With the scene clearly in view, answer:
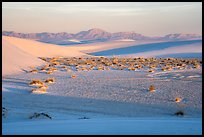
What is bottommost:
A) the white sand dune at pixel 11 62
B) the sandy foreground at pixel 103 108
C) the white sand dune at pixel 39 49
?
the sandy foreground at pixel 103 108

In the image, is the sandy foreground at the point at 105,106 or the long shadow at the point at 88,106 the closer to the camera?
the sandy foreground at the point at 105,106

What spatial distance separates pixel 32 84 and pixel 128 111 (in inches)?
278

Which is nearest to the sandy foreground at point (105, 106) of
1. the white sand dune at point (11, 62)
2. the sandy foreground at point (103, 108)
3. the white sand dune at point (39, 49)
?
the sandy foreground at point (103, 108)

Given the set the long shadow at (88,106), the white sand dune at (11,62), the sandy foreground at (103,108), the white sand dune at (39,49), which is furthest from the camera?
the white sand dune at (39,49)

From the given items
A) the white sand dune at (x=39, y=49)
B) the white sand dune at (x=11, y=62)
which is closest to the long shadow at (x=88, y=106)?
the white sand dune at (x=11, y=62)

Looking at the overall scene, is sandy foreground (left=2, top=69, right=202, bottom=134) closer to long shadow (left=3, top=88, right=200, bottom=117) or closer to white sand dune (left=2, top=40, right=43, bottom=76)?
long shadow (left=3, top=88, right=200, bottom=117)

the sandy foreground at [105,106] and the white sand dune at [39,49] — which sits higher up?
the white sand dune at [39,49]

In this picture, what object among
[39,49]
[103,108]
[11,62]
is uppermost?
[39,49]

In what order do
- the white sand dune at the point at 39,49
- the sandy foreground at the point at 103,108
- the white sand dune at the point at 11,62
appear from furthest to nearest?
the white sand dune at the point at 39,49
the white sand dune at the point at 11,62
the sandy foreground at the point at 103,108

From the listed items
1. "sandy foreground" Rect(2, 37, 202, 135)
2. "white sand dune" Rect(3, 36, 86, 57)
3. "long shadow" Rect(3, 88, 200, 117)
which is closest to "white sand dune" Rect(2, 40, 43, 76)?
"sandy foreground" Rect(2, 37, 202, 135)

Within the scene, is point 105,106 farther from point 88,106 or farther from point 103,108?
point 88,106

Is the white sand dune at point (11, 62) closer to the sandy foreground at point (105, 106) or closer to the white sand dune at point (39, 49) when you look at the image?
the sandy foreground at point (105, 106)

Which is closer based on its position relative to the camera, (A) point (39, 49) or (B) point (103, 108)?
(B) point (103, 108)

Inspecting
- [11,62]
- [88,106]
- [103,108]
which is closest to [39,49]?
[11,62]
